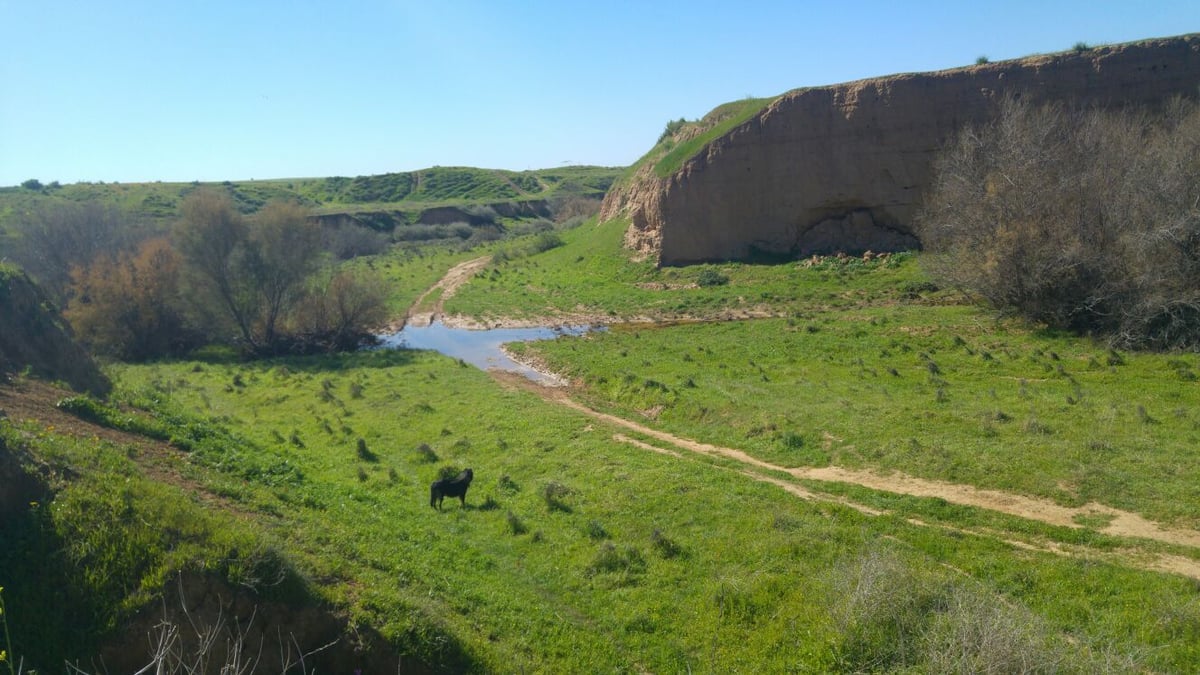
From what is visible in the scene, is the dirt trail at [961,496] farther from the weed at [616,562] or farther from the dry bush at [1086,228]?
the dry bush at [1086,228]

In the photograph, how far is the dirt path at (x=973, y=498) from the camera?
9.45 m

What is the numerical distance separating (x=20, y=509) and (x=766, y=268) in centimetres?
3579

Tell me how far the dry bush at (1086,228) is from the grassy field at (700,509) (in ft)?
5.16

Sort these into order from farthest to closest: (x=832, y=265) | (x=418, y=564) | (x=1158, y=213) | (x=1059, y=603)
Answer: (x=832, y=265) → (x=1158, y=213) → (x=418, y=564) → (x=1059, y=603)

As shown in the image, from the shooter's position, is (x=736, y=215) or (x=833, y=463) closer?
(x=833, y=463)

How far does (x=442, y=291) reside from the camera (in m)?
47.1

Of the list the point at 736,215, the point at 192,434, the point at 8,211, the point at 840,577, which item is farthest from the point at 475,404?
the point at 8,211

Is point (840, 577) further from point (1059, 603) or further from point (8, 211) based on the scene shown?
point (8, 211)

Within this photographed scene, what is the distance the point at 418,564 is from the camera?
30.9 feet

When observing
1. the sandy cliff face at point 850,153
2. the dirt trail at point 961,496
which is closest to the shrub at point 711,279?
the sandy cliff face at point 850,153

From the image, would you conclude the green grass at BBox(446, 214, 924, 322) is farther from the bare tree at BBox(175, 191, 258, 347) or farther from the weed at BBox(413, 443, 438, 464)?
the weed at BBox(413, 443, 438, 464)

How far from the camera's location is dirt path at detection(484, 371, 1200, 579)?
945 cm

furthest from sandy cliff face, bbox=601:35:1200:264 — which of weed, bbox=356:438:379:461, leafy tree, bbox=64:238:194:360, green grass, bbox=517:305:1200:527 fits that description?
weed, bbox=356:438:379:461

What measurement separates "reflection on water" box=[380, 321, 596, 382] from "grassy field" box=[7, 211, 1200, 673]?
597 cm
